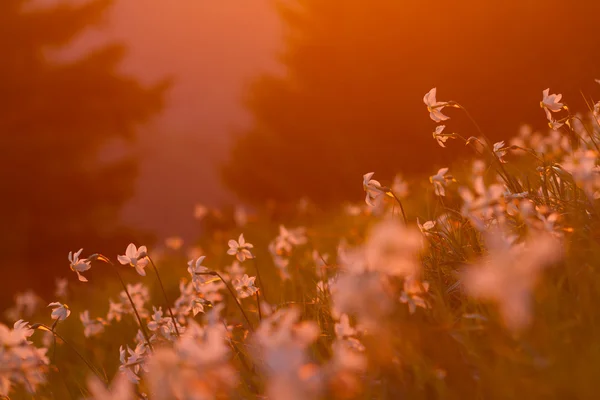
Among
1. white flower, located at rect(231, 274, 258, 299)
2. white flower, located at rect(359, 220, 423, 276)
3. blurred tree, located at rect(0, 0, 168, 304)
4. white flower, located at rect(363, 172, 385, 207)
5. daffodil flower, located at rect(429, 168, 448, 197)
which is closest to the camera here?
white flower, located at rect(359, 220, 423, 276)

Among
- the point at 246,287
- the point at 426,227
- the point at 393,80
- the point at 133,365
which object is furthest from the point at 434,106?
the point at 393,80

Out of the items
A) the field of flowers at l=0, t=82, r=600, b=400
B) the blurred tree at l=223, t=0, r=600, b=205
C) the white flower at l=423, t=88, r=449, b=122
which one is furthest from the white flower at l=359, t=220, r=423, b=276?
the blurred tree at l=223, t=0, r=600, b=205

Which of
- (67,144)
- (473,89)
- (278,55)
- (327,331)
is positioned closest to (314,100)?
(278,55)

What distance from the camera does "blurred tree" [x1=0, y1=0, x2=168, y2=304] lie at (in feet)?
43.3

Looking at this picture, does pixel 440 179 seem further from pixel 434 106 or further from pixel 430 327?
pixel 430 327

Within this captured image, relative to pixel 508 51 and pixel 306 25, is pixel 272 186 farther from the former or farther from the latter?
pixel 508 51

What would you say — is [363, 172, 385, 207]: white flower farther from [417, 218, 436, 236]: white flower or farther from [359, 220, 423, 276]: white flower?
[359, 220, 423, 276]: white flower

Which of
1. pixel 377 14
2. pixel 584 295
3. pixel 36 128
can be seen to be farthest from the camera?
pixel 377 14

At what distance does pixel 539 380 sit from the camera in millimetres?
1248

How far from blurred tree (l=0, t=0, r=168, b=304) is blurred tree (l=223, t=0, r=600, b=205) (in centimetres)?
365

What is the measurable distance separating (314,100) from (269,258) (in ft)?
36.3

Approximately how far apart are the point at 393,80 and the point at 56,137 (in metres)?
8.44

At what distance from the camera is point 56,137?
13797mm

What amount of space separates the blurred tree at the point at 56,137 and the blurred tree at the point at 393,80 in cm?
365
